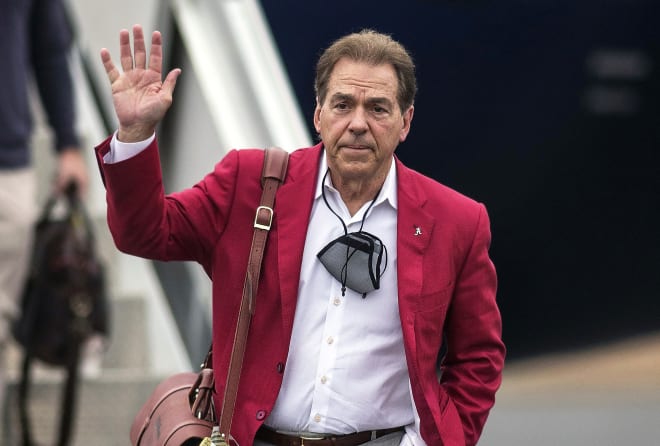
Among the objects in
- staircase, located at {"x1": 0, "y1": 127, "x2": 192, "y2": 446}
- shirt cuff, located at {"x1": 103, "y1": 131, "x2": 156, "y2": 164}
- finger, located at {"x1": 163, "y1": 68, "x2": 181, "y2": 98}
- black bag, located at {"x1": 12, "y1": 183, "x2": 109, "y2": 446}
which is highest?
finger, located at {"x1": 163, "y1": 68, "x2": 181, "y2": 98}

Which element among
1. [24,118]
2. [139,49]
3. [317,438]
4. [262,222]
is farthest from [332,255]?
[24,118]

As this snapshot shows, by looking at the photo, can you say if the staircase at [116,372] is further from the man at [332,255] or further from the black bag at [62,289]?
the man at [332,255]

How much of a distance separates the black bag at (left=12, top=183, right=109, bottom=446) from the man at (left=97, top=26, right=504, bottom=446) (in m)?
2.75

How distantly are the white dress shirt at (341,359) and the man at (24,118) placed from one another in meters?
2.82

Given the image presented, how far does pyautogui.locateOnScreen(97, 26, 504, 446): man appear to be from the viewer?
358 cm

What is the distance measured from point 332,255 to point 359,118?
344mm

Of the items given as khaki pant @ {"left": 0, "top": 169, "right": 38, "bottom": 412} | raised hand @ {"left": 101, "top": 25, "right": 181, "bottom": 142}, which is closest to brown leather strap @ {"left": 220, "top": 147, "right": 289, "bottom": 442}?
raised hand @ {"left": 101, "top": 25, "right": 181, "bottom": 142}

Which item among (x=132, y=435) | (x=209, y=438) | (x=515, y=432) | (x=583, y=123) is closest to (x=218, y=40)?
(x=583, y=123)

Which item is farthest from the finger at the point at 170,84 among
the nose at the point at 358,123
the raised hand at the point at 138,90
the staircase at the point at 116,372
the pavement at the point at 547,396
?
the pavement at the point at 547,396

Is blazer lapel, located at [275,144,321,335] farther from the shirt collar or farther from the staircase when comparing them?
the staircase

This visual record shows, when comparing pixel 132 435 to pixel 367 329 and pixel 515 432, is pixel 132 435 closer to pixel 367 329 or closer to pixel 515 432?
pixel 367 329

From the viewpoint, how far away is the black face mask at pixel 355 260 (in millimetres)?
3631

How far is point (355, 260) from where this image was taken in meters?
3.62

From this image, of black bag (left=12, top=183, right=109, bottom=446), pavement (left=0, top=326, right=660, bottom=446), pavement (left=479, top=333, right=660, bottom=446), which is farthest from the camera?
pavement (left=0, top=326, right=660, bottom=446)
